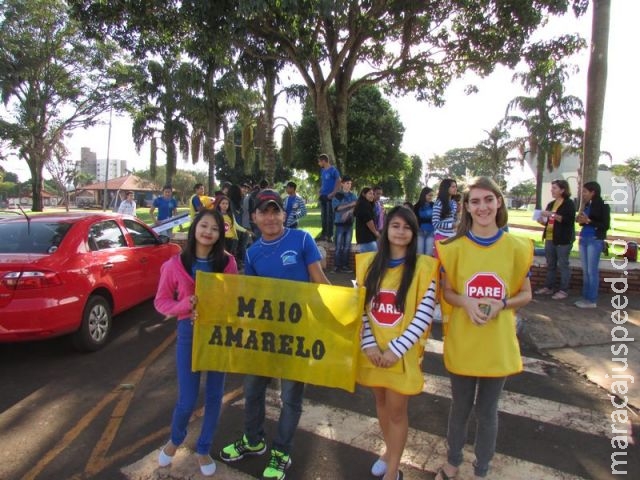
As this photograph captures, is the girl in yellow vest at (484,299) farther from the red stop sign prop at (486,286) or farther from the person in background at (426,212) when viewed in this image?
the person in background at (426,212)

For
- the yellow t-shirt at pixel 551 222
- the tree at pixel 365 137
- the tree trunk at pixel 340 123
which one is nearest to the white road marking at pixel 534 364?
the yellow t-shirt at pixel 551 222

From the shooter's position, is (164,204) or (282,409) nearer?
(282,409)

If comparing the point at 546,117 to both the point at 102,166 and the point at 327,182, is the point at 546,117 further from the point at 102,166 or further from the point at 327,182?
the point at 102,166

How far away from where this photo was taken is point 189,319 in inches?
113

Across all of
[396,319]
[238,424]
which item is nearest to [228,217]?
[238,424]

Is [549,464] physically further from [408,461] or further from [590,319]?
[590,319]

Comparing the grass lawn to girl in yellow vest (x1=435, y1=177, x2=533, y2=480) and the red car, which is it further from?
the red car

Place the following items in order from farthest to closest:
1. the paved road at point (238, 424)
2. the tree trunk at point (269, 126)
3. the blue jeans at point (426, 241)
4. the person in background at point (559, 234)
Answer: the tree trunk at point (269, 126) → the blue jeans at point (426, 241) → the person in background at point (559, 234) → the paved road at point (238, 424)

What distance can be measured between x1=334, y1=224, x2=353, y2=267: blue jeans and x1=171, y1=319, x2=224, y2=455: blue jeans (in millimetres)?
6393

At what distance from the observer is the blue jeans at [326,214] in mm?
10172

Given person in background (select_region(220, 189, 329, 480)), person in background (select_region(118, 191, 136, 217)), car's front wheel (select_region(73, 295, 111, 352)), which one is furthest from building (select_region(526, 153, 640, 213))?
person in background (select_region(118, 191, 136, 217))

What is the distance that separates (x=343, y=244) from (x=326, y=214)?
5.00ft

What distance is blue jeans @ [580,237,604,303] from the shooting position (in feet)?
20.8

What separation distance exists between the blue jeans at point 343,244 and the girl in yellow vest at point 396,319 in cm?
648
